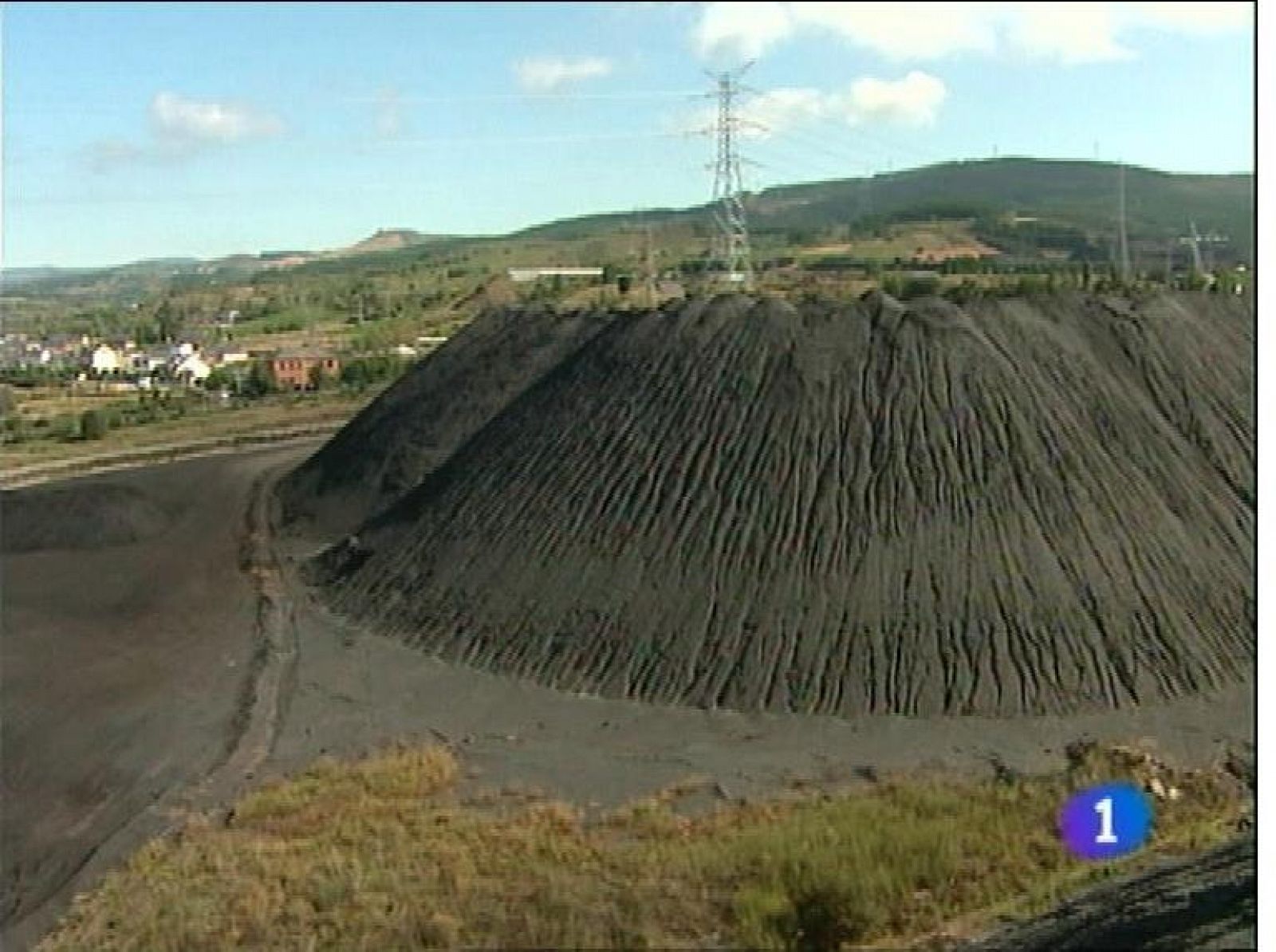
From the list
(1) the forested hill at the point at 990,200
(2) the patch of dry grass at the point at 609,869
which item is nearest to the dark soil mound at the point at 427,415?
(2) the patch of dry grass at the point at 609,869

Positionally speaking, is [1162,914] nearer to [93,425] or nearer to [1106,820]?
[1106,820]

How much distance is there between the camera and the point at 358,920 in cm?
1251

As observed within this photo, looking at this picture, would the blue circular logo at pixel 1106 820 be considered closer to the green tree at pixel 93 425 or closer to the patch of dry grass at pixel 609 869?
the patch of dry grass at pixel 609 869

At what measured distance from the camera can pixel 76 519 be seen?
31.9 m

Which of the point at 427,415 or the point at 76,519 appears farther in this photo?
the point at 427,415

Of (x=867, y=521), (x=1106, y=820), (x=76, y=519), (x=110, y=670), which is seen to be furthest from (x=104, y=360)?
(x=1106, y=820)

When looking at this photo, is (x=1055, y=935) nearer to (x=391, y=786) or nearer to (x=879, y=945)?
(x=879, y=945)

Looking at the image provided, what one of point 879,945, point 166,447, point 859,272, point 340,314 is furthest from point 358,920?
point 340,314

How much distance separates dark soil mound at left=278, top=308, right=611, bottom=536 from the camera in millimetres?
33844

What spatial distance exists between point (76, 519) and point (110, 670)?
34.7ft

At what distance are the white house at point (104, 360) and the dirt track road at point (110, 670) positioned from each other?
4427 millimetres

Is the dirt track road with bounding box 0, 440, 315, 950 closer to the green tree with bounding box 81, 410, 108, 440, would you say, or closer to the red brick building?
the green tree with bounding box 81, 410, 108, 440

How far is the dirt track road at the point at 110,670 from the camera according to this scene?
16.0 meters

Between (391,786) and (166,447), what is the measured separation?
1116 inches
